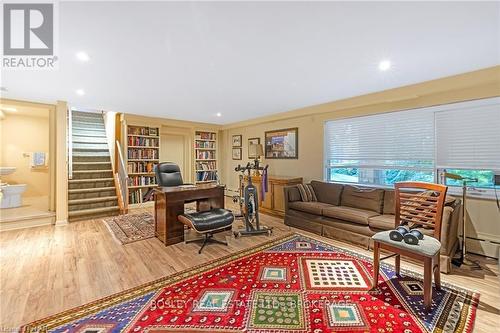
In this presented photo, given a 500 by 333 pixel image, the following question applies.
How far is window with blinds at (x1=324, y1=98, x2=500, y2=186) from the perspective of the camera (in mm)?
2830

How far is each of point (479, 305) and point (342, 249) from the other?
1.34 m

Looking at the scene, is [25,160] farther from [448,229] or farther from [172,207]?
[448,229]

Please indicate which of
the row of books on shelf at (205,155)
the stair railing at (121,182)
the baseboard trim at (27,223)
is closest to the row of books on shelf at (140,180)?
the stair railing at (121,182)

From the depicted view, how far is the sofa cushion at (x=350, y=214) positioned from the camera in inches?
124

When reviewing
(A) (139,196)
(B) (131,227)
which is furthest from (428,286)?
(A) (139,196)

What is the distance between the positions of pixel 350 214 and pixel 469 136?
5.99 feet

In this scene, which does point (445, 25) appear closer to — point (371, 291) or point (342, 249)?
point (371, 291)

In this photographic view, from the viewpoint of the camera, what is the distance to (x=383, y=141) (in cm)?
378

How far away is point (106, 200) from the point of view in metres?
5.02

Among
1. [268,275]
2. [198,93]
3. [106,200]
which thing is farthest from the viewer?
[106,200]

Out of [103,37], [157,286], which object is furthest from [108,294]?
[103,37]

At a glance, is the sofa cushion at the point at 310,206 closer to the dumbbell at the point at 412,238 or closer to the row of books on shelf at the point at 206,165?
the dumbbell at the point at 412,238

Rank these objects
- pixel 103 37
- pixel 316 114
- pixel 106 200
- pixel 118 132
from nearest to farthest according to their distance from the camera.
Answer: pixel 103 37, pixel 316 114, pixel 106 200, pixel 118 132

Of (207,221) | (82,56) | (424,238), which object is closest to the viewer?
(424,238)
